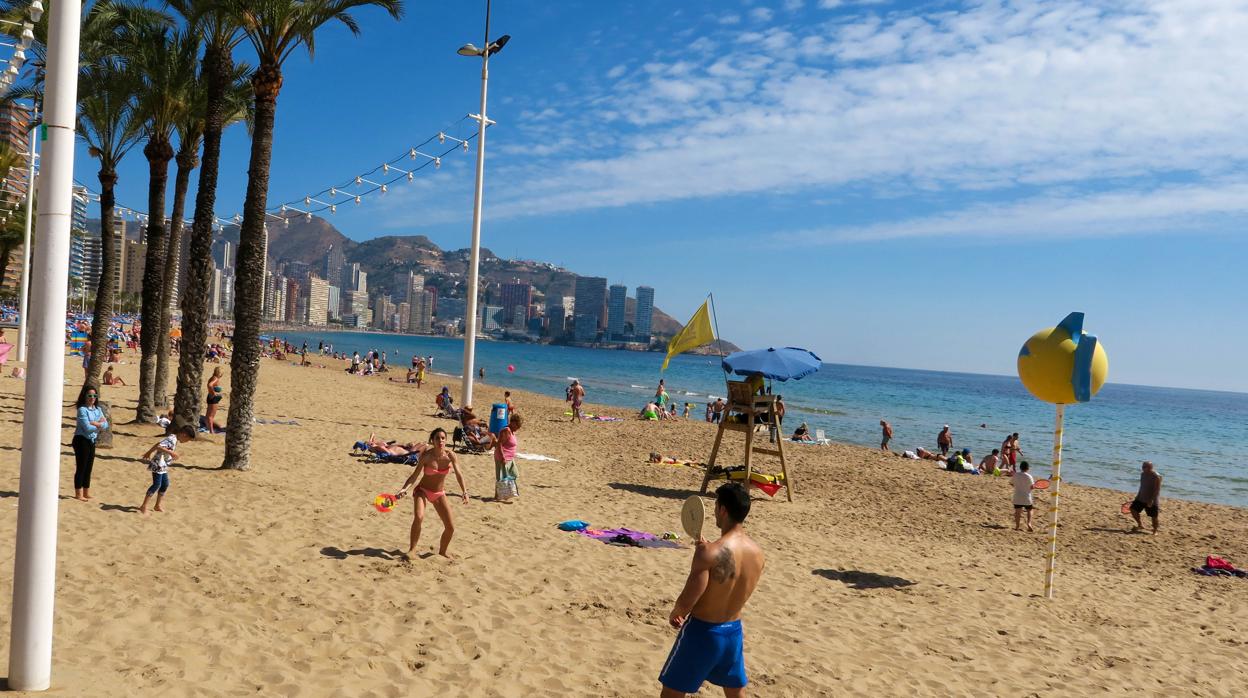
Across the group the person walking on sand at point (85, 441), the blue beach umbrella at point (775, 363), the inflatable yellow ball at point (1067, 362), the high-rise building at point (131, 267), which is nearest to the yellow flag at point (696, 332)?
the blue beach umbrella at point (775, 363)

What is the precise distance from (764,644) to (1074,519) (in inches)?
420

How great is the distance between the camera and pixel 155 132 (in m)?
14.0

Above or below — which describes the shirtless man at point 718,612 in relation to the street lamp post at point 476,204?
below

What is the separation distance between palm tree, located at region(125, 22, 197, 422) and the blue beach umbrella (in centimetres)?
1057

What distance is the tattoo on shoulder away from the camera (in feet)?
12.1

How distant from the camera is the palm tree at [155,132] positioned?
1355 cm

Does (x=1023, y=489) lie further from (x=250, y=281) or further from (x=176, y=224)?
(x=176, y=224)

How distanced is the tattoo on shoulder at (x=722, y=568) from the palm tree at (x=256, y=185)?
30.7ft

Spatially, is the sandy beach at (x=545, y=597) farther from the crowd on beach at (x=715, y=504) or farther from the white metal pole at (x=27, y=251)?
the white metal pole at (x=27, y=251)

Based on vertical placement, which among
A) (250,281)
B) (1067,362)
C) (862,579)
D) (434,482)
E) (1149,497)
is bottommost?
(862,579)

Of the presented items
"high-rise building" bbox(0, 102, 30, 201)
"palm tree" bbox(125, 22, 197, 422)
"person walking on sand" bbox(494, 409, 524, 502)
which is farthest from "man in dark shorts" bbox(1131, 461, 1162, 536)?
"high-rise building" bbox(0, 102, 30, 201)

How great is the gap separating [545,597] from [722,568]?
3610mm

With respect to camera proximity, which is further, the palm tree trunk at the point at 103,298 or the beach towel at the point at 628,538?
the palm tree trunk at the point at 103,298

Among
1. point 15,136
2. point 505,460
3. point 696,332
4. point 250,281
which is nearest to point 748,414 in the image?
point 696,332
